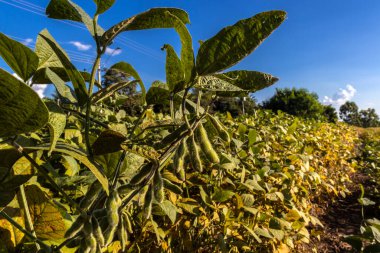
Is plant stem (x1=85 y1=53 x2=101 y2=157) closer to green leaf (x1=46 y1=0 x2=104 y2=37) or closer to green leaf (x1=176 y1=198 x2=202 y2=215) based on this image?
green leaf (x1=46 y1=0 x2=104 y2=37)

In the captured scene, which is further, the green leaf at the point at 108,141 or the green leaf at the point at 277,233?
the green leaf at the point at 277,233

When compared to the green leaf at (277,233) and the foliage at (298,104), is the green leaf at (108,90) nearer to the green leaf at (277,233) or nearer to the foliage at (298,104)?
the green leaf at (277,233)

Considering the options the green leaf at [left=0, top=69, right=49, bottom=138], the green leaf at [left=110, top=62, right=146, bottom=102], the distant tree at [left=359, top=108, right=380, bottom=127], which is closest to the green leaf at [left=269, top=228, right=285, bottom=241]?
the green leaf at [left=110, top=62, right=146, bottom=102]

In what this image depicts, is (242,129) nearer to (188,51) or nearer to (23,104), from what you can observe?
(188,51)

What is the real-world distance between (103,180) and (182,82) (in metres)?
0.21

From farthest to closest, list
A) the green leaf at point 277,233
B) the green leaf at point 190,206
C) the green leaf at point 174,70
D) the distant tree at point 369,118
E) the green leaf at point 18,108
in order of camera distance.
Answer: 1. the distant tree at point 369,118
2. the green leaf at point 277,233
3. the green leaf at point 190,206
4. the green leaf at point 174,70
5. the green leaf at point 18,108

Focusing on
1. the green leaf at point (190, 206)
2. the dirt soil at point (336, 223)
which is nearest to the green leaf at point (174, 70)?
the green leaf at point (190, 206)

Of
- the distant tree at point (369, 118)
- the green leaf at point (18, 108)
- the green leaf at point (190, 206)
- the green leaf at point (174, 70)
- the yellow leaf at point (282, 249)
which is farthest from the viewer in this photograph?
the distant tree at point (369, 118)

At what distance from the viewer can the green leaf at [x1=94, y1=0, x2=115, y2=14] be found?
0.53 m

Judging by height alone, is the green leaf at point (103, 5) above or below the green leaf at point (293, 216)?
above

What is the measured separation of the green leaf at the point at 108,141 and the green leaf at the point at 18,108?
13 centimetres

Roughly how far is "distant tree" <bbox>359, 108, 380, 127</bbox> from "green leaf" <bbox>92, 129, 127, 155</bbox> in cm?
6123

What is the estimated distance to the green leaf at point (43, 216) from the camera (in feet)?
2.46

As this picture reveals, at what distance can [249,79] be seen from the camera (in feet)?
1.94
